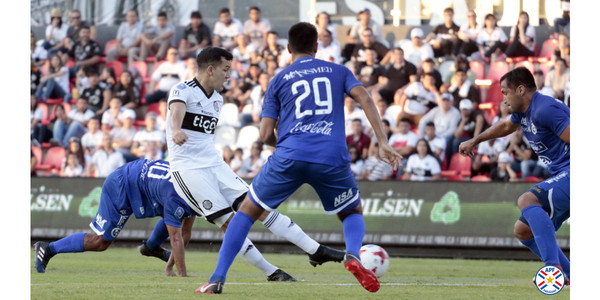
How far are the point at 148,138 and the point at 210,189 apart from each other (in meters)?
9.24

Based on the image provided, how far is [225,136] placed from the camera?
17797mm

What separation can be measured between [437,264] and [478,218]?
190cm

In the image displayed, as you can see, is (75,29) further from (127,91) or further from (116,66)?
(127,91)

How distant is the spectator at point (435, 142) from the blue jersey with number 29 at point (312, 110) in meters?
9.07

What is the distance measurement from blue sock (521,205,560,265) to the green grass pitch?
329 mm

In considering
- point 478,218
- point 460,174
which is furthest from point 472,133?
point 478,218

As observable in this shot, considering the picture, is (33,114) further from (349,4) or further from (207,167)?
(207,167)

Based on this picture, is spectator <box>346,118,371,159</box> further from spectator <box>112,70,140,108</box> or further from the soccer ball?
the soccer ball

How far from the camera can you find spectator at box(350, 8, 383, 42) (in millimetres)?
18047

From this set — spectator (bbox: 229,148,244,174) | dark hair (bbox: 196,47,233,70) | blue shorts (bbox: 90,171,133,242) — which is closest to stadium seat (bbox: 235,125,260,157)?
spectator (bbox: 229,148,244,174)

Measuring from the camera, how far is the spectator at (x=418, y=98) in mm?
16641

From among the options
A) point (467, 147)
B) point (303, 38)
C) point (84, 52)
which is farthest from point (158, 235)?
point (84, 52)

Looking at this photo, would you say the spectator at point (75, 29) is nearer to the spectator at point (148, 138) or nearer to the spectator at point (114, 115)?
the spectator at point (114, 115)

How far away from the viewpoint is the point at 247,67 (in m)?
18.7
